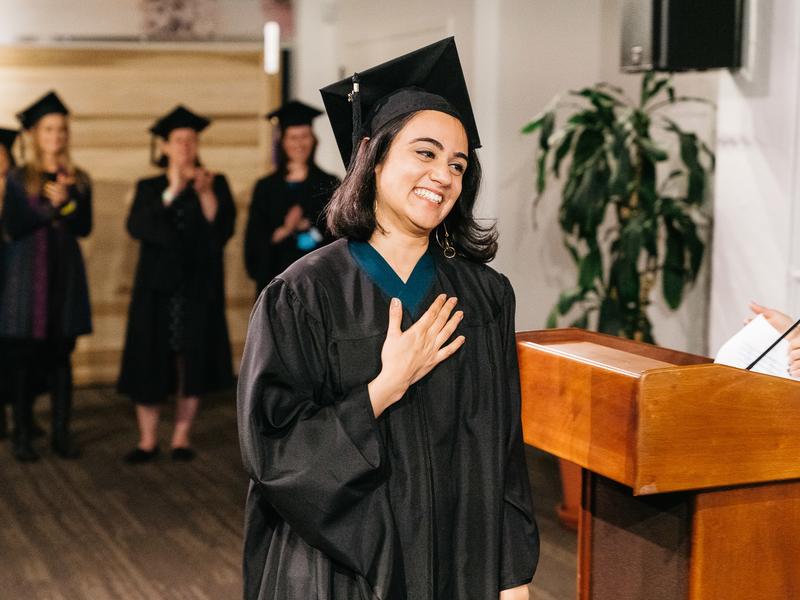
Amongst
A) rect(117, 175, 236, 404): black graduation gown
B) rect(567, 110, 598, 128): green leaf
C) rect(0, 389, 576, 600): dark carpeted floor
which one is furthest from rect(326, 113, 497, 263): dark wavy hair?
rect(117, 175, 236, 404): black graduation gown

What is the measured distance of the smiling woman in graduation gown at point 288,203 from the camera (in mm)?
5051

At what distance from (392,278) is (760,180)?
2.31 metres

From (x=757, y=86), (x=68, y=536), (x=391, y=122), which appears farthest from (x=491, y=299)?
(x=68, y=536)

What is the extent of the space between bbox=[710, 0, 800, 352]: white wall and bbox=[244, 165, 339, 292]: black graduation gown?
189 centimetres

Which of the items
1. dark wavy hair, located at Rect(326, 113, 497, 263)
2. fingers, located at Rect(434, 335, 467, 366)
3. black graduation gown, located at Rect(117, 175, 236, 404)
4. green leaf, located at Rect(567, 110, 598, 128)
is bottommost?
black graduation gown, located at Rect(117, 175, 236, 404)

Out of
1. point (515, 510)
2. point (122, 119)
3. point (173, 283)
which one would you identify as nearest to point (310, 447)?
point (515, 510)

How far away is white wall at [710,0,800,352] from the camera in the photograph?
3568mm

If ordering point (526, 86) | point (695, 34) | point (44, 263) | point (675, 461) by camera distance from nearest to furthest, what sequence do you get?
point (675, 461), point (695, 34), point (44, 263), point (526, 86)

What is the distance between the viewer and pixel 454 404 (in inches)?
70.1

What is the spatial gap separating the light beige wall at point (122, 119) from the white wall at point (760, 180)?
362 cm

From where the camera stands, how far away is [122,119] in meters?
6.66

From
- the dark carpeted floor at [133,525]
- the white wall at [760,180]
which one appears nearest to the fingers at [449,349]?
the dark carpeted floor at [133,525]

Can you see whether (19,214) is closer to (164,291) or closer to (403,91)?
(164,291)

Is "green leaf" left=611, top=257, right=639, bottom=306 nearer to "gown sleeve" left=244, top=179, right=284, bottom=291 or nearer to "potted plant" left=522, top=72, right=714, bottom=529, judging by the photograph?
"potted plant" left=522, top=72, right=714, bottom=529
